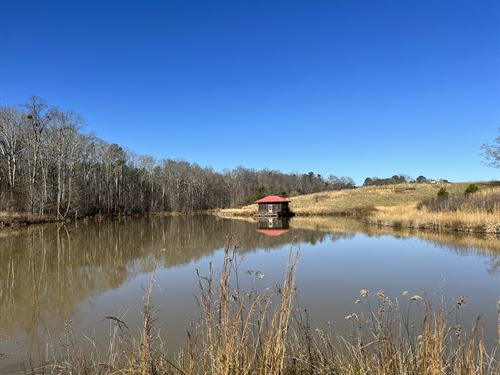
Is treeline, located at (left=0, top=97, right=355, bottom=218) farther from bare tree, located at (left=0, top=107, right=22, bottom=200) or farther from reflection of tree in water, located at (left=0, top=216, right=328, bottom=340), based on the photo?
reflection of tree in water, located at (left=0, top=216, right=328, bottom=340)

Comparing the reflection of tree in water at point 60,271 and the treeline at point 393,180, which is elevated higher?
the treeline at point 393,180

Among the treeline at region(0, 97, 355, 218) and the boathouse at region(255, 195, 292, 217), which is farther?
the boathouse at region(255, 195, 292, 217)

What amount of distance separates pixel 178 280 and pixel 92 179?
145 ft

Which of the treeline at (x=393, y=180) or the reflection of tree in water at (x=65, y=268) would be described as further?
the treeline at (x=393, y=180)

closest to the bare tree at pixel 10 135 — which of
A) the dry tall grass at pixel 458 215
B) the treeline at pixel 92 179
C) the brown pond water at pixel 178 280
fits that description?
the treeline at pixel 92 179

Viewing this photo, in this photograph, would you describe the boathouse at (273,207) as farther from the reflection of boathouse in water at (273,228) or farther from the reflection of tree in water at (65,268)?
the reflection of tree in water at (65,268)

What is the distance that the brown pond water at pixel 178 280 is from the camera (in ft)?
17.9

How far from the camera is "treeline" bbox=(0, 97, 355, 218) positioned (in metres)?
30.8

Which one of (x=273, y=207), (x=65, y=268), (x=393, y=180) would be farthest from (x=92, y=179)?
(x=393, y=180)

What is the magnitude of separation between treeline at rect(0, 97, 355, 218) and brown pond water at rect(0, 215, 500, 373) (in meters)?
19.1

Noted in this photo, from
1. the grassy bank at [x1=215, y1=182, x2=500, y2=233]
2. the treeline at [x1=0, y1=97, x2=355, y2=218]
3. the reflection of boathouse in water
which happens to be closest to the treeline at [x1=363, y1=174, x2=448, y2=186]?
the treeline at [x1=0, y1=97, x2=355, y2=218]

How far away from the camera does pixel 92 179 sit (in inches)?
1884

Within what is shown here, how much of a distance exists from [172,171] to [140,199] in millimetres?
14349

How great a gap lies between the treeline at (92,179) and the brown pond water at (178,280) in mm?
19054
